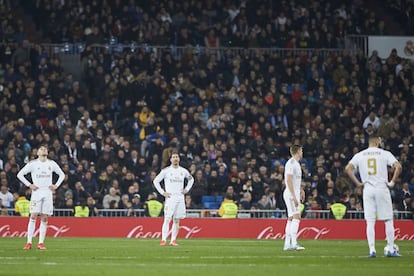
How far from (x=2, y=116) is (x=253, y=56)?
10492mm

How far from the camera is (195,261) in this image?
2069cm

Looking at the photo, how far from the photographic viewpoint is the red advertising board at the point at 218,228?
33.9 m

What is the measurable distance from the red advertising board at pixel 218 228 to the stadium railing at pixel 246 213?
2.70ft

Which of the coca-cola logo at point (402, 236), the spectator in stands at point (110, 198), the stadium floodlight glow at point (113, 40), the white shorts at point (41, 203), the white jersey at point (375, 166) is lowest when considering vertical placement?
the coca-cola logo at point (402, 236)

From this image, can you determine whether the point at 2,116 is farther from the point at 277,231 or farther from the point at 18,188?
the point at 277,231

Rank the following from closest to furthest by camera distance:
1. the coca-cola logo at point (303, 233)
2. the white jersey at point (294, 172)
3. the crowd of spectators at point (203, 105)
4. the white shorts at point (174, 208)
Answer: the white jersey at point (294, 172), the white shorts at point (174, 208), the coca-cola logo at point (303, 233), the crowd of spectators at point (203, 105)

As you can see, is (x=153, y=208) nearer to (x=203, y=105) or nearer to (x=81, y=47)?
(x=203, y=105)

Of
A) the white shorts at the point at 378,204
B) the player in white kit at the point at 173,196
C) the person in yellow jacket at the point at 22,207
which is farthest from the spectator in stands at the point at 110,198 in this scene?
the white shorts at the point at 378,204

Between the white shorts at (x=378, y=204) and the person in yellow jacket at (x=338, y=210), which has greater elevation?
the white shorts at (x=378, y=204)

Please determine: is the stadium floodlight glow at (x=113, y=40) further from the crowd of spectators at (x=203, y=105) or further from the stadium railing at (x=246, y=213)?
the stadium railing at (x=246, y=213)

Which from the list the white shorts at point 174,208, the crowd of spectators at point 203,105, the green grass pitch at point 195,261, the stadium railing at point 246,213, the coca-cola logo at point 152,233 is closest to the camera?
the green grass pitch at point 195,261

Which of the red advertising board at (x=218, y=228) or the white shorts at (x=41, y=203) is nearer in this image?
the white shorts at (x=41, y=203)

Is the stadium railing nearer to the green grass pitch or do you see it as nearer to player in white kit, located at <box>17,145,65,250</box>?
the green grass pitch

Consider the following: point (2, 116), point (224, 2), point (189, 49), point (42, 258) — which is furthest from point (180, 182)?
point (224, 2)
